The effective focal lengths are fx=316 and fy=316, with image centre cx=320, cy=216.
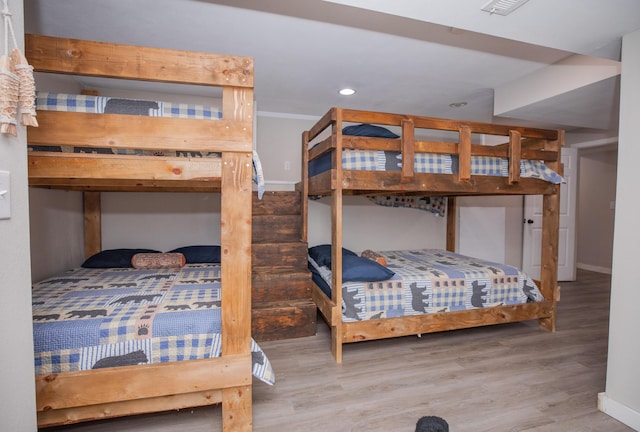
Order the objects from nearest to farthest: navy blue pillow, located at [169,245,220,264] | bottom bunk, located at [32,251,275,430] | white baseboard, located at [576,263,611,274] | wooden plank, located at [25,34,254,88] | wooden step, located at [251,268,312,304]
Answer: wooden plank, located at [25,34,254,88] → bottom bunk, located at [32,251,275,430] → wooden step, located at [251,268,312,304] → navy blue pillow, located at [169,245,220,264] → white baseboard, located at [576,263,611,274]

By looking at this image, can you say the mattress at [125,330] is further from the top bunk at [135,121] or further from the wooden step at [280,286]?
the wooden step at [280,286]

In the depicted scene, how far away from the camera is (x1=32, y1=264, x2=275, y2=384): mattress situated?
1.34m

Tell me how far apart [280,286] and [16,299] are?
186 centimetres

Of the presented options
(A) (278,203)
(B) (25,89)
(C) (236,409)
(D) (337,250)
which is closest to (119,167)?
(B) (25,89)

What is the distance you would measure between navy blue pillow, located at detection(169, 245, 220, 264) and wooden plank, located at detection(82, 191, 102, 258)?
818 mm

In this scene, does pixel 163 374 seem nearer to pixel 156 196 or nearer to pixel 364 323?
pixel 364 323

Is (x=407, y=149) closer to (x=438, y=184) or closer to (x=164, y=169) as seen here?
(x=438, y=184)

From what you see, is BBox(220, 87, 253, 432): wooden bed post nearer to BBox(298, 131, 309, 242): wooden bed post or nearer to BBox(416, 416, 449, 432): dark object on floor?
BBox(416, 416, 449, 432): dark object on floor

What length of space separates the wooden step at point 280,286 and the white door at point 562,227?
3.46 meters

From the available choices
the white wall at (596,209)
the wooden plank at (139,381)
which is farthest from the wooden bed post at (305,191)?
the white wall at (596,209)

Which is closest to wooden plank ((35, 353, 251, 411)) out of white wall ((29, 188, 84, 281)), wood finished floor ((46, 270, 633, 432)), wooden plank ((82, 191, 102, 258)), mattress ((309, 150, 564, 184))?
wood finished floor ((46, 270, 633, 432))

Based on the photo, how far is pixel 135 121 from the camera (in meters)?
1.26

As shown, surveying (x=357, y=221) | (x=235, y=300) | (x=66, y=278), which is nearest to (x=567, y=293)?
(x=357, y=221)

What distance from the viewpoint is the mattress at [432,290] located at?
2283 mm
